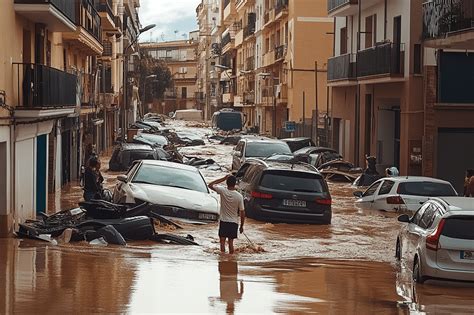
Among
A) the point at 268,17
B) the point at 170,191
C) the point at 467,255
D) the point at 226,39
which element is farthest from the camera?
the point at 226,39

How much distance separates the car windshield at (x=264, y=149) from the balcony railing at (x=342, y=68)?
16.3 feet

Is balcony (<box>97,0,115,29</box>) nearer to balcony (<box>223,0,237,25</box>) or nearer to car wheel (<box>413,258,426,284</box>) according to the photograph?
car wheel (<box>413,258,426,284</box>)

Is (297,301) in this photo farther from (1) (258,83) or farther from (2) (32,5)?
(1) (258,83)

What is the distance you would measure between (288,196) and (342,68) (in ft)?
73.2

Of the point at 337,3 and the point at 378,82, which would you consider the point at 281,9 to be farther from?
the point at 378,82

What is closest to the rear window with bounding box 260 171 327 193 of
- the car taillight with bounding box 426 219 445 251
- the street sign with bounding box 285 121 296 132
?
the car taillight with bounding box 426 219 445 251

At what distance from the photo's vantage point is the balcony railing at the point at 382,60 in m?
36.5

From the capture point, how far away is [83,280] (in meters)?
13.7

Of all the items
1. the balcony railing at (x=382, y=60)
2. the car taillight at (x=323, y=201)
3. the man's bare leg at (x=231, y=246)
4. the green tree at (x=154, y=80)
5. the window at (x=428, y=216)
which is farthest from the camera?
the green tree at (x=154, y=80)

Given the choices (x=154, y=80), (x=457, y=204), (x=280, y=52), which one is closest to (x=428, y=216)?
(x=457, y=204)

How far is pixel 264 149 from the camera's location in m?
40.0

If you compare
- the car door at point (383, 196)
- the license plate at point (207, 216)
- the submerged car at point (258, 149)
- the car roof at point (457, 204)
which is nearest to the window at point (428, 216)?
the car roof at point (457, 204)

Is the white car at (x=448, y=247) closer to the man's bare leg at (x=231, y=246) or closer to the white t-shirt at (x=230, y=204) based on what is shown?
the white t-shirt at (x=230, y=204)

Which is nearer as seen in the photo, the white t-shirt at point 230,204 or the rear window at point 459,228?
the rear window at point 459,228
